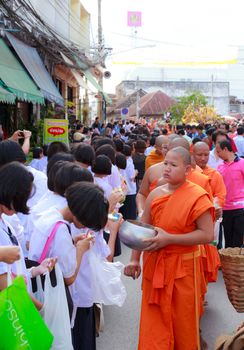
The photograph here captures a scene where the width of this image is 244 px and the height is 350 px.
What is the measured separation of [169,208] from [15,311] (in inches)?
75.8

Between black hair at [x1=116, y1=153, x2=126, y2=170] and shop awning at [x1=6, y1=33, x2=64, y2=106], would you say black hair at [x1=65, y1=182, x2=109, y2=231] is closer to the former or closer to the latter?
black hair at [x1=116, y1=153, x2=126, y2=170]

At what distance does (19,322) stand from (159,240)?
1.67 m

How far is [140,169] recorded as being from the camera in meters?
10.6

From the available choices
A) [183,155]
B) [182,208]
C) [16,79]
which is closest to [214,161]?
[183,155]

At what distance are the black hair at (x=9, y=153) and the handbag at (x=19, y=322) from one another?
2182 mm

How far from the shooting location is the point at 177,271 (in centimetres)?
393

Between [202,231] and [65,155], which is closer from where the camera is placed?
[202,231]

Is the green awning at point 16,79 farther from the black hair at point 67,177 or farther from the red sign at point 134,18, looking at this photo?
the red sign at point 134,18

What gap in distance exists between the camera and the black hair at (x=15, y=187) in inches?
106

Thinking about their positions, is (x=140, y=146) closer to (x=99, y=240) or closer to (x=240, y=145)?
(x=240, y=145)

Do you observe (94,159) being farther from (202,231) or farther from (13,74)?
(13,74)

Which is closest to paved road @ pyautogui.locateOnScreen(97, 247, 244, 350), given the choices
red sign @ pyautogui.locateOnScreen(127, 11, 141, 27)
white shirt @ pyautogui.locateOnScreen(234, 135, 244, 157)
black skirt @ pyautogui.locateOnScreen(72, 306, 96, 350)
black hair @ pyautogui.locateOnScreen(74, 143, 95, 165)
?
black skirt @ pyautogui.locateOnScreen(72, 306, 96, 350)

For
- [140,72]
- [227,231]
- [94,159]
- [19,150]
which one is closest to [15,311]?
[19,150]

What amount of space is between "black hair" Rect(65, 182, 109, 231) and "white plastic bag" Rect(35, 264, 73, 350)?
1.18 feet
